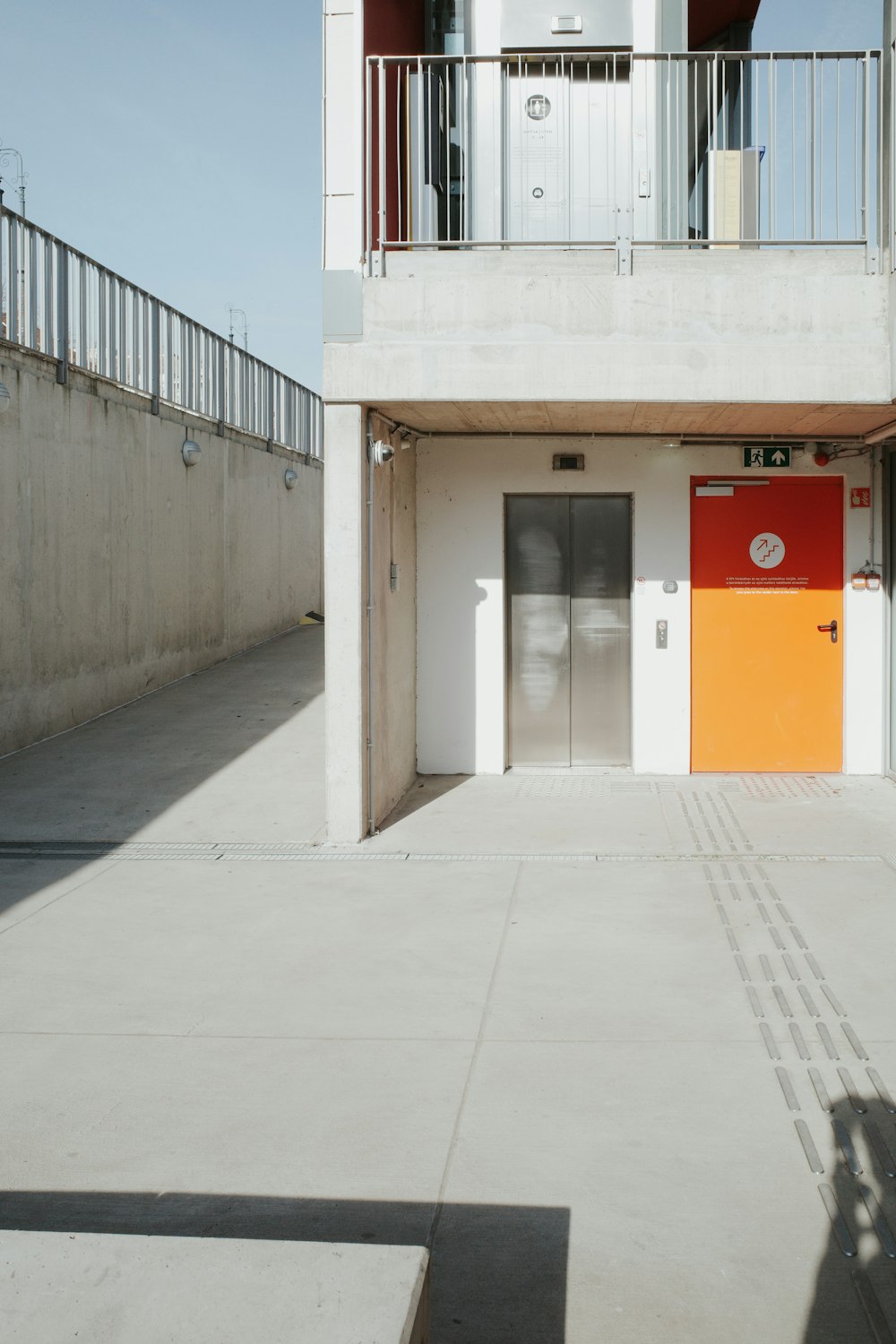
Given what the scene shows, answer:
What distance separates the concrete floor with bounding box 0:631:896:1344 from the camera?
3297 millimetres

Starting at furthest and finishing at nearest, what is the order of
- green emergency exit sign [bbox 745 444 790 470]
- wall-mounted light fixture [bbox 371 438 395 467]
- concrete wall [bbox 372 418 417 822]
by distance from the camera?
green emergency exit sign [bbox 745 444 790 470]
concrete wall [bbox 372 418 417 822]
wall-mounted light fixture [bbox 371 438 395 467]

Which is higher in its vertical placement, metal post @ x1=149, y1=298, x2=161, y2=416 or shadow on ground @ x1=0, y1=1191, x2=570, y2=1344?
metal post @ x1=149, y1=298, x2=161, y2=416

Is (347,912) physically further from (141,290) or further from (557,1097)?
(141,290)

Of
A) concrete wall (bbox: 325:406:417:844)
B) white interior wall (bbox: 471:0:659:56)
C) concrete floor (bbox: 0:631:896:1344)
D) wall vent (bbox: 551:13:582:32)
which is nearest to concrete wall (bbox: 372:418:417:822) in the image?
concrete wall (bbox: 325:406:417:844)

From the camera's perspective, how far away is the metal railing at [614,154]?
7926 mm

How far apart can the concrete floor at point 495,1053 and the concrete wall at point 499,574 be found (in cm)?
155

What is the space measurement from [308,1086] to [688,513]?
7.14 m

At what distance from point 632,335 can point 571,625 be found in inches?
129

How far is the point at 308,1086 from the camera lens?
14.3ft

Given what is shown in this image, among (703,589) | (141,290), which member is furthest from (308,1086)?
(141,290)

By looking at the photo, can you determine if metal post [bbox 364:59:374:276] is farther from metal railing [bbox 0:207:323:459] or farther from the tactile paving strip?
the tactile paving strip

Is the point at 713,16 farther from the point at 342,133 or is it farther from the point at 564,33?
the point at 342,133

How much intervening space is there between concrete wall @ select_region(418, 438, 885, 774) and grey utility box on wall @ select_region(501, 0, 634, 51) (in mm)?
3510

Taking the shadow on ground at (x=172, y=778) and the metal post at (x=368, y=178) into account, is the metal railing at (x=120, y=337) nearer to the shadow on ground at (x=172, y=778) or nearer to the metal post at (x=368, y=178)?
the shadow on ground at (x=172, y=778)
